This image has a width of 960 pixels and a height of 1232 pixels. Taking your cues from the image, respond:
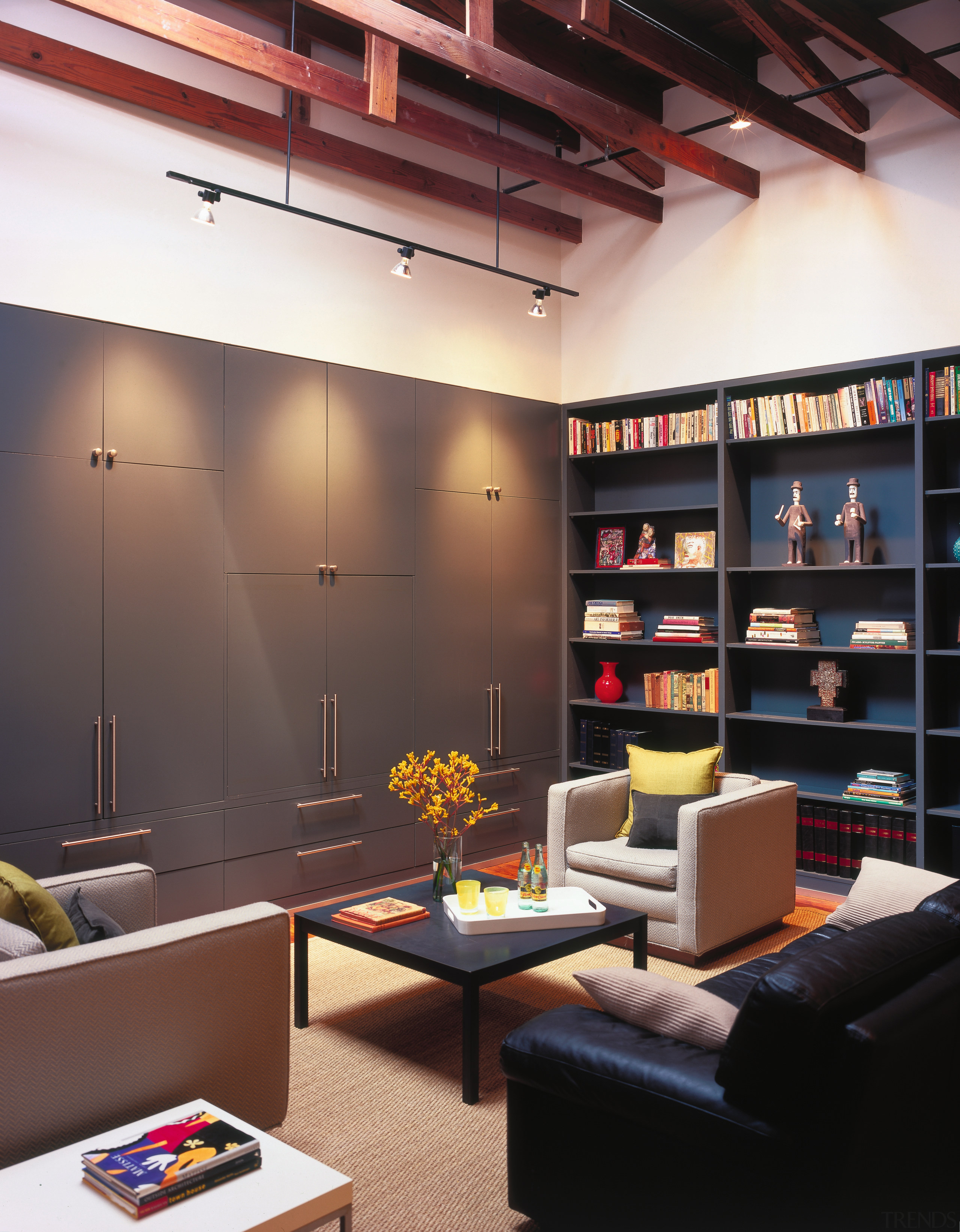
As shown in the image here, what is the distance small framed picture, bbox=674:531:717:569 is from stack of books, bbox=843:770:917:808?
136cm

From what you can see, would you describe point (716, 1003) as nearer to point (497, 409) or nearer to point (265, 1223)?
point (265, 1223)

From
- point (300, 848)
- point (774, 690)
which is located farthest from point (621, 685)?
point (300, 848)

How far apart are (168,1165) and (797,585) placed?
4369mm

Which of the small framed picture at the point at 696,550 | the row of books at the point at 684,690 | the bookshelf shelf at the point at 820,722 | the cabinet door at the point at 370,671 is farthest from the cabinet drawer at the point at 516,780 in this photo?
the small framed picture at the point at 696,550

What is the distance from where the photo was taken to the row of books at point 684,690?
541cm

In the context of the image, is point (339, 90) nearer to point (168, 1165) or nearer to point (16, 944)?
point (16, 944)

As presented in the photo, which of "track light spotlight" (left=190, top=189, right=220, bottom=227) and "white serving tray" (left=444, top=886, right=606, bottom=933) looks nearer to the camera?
"white serving tray" (left=444, top=886, right=606, bottom=933)

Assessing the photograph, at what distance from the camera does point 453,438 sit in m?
A: 5.46

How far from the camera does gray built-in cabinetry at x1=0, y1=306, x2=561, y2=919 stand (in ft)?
12.9

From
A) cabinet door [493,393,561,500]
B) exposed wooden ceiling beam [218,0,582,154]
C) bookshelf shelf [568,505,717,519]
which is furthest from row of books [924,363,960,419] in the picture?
exposed wooden ceiling beam [218,0,582,154]

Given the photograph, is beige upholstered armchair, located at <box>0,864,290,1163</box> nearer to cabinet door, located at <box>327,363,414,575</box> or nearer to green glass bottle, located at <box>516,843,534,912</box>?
green glass bottle, located at <box>516,843,534,912</box>

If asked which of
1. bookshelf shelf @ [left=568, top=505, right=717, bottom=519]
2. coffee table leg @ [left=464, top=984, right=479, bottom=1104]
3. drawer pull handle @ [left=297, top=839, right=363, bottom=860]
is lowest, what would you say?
coffee table leg @ [left=464, top=984, right=479, bottom=1104]

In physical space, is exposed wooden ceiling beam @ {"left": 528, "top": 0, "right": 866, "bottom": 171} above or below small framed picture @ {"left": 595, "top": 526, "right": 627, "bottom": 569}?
above

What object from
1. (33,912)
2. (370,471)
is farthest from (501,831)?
(33,912)
